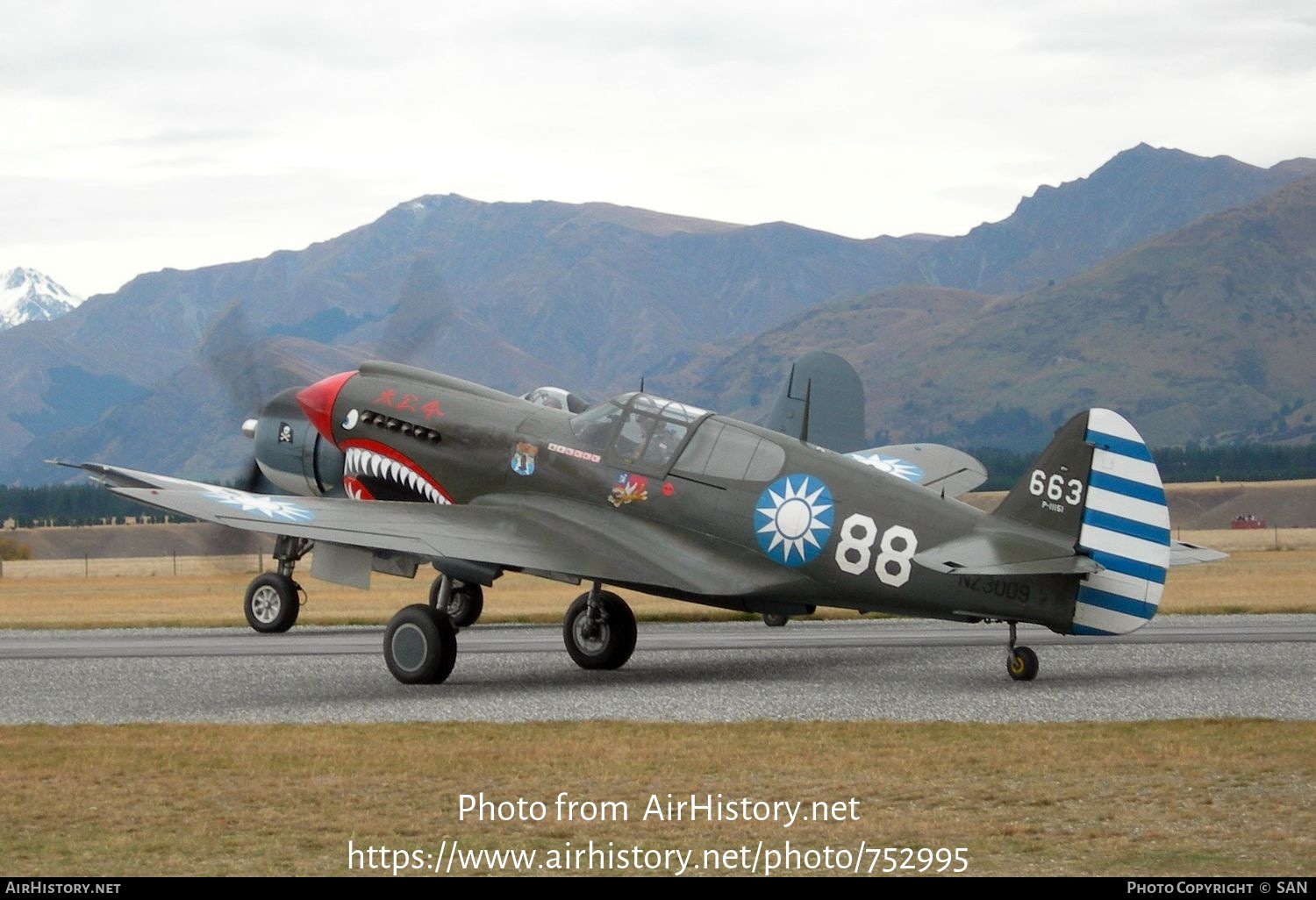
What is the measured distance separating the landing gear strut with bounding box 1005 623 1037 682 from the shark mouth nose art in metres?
6.82

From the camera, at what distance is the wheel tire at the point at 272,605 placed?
26953 mm

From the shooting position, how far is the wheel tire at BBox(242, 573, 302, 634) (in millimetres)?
26953

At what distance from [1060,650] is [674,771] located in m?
10.6

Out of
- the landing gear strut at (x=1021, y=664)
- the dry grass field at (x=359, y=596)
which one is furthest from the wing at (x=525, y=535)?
the dry grass field at (x=359, y=596)

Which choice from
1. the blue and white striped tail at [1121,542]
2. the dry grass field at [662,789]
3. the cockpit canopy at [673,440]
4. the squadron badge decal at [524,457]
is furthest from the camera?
the squadron badge decal at [524,457]

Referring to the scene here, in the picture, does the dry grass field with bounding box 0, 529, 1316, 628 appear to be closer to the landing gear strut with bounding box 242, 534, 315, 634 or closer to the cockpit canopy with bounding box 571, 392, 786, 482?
the landing gear strut with bounding box 242, 534, 315, 634

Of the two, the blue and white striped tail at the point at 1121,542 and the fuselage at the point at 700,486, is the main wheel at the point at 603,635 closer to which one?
the fuselage at the point at 700,486

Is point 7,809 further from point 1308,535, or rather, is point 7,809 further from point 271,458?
point 1308,535

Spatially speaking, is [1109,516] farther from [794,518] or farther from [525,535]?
[525,535]

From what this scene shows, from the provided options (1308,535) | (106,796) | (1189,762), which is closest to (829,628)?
(1189,762)

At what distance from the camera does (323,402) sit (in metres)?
21.8

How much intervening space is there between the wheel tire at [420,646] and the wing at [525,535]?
70 centimetres

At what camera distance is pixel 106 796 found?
11844 millimetres

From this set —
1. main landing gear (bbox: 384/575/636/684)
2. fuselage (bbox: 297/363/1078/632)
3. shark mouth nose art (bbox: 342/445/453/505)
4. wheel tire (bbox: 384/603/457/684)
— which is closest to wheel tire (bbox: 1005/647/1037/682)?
fuselage (bbox: 297/363/1078/632)
